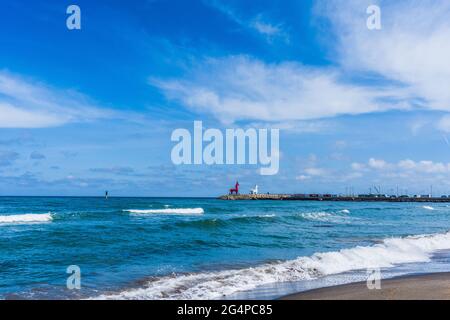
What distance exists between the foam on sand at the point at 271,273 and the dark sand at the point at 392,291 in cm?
172

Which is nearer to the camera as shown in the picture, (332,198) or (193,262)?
A: (193,262)

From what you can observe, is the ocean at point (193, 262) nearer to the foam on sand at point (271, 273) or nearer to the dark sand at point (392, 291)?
the foam on sand at point (271, 273)

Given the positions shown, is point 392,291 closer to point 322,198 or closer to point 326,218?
point 326,218

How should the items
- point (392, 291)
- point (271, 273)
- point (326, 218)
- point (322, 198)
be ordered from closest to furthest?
1. point (392, 291)
2. point (271, 273)
3. point (326, 218)
4. point (322, 198)

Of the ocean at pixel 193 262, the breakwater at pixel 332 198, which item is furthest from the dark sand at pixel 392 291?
the breakwater at pixel 332 198

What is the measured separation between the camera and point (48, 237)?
2127cm

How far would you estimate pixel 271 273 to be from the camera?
12320mm


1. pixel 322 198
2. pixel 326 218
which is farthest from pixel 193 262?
pixel 322 198

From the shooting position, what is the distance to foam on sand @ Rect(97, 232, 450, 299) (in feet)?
32.8

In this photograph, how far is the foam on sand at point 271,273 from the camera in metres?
9.98

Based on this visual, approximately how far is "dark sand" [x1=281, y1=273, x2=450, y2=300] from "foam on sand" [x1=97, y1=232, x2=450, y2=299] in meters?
1.72

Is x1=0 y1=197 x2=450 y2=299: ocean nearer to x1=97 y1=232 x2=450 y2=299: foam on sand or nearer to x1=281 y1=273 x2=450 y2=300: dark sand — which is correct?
x1=97 y1=232 x2=450 y2=299: foam on sand

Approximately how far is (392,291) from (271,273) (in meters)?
3.88
